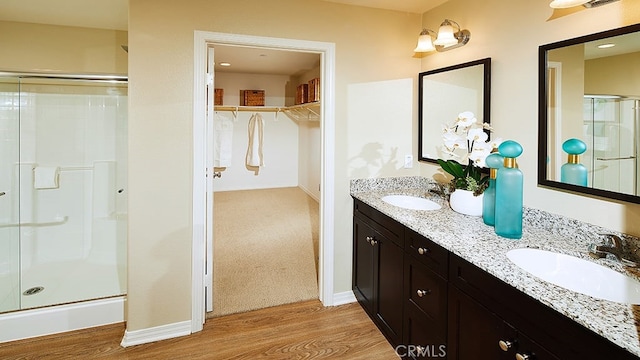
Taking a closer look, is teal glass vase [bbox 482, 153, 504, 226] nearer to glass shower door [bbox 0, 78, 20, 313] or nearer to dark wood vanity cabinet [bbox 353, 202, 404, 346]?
dark wood vanity cabinet [bbox 353, 202, 404, 346]

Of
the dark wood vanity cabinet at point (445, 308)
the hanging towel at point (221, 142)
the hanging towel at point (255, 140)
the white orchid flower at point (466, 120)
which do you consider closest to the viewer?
the dark wood vanity cabinet at point (445, 308)

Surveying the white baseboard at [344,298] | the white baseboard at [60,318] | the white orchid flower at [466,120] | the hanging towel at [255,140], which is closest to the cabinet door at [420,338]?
the white baseboard at [344,298]

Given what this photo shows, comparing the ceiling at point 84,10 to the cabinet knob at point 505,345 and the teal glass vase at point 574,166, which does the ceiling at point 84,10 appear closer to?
the teal glass vase at point 574,166

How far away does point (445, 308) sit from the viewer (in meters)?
1.54

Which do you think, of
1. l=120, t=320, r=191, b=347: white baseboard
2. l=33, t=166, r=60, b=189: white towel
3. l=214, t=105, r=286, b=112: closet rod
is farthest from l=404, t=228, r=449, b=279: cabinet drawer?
l=214, t=105, r=286, b=112: closet rod

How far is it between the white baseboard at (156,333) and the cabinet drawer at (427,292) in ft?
4.94

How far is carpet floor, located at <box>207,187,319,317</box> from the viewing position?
9.05ft

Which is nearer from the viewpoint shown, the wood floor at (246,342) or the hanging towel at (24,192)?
the wood floor at (246,342)

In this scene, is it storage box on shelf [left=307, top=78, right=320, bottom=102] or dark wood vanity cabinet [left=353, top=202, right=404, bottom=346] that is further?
storage box on shelf [left=307, top=78, right=320, bottom=102]

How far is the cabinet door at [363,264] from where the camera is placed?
235 cm

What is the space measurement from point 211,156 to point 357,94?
46.3 inches

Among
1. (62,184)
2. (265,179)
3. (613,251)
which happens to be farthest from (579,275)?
(265,179)

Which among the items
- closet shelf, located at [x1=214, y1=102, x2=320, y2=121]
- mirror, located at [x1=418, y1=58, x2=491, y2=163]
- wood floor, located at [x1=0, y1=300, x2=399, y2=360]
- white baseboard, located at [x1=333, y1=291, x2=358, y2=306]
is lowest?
wood floor, located at [x1=0, y1=300, x2=399, y2=360]

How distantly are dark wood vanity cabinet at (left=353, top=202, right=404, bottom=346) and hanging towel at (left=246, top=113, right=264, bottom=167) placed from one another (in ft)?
14.6
